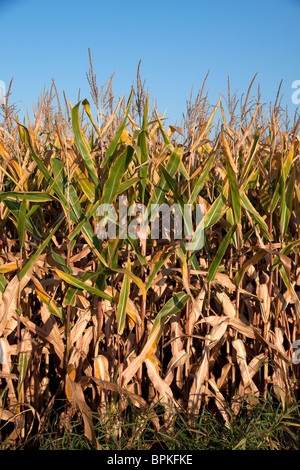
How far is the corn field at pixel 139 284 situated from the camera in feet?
6.23

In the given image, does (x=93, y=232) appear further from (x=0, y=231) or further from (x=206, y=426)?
(x=206, y=426)

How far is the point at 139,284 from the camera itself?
6.10 feet

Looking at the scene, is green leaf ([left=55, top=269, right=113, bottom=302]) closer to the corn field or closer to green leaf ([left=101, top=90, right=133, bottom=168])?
the corn field

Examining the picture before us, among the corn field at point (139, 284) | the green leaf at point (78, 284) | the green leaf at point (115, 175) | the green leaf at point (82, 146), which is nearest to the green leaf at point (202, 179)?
the corn field at point (139, 284)

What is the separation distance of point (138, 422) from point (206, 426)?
365 millimetres

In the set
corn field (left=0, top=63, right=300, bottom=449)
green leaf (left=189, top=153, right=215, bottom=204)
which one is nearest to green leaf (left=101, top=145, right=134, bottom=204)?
corn field (left=0, top=63, right=300, bottom=449)

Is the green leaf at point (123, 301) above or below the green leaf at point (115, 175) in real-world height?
below

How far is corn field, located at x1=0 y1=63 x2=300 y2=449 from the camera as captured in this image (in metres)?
1.90

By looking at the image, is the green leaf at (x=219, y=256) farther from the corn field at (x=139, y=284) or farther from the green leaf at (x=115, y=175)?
the green leaf at (x=115, y=175)

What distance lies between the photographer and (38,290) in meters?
1.97

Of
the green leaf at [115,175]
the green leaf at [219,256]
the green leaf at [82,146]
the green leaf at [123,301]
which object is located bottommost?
the green leaf at [123,301]

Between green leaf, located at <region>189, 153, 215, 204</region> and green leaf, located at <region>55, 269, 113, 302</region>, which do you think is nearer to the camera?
green leaf, located at <region>55, 269, 113, 302</region>
